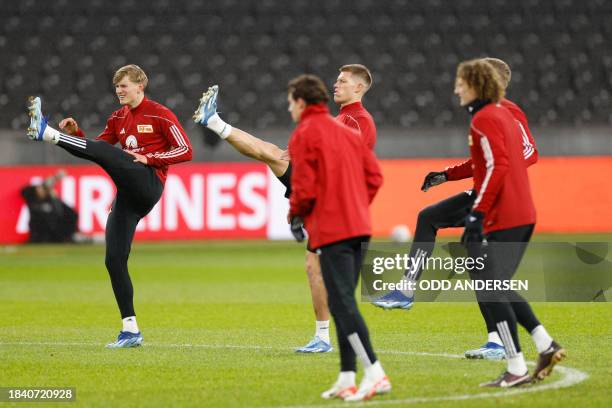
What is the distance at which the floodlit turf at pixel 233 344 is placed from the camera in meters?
7.00

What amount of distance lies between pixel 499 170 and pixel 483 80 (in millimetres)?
609

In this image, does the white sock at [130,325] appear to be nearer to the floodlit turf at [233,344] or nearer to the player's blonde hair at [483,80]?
the floodlit turf at [233,344]

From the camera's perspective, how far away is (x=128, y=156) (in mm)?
9609

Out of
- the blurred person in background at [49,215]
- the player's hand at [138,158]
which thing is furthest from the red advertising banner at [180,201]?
the player's hand at [138,158]

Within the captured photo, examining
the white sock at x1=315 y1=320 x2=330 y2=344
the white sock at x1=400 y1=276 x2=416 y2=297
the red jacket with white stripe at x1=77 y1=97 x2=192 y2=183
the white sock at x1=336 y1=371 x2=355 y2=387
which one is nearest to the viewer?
the white sock at x1=336 y1=371 x2=355 y2=387

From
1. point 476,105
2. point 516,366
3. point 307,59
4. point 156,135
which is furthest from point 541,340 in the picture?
point 307,59

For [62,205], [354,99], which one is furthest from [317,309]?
[62,205]

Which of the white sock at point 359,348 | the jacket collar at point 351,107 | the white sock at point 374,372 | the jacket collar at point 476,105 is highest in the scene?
the jacket collar at point 476,105

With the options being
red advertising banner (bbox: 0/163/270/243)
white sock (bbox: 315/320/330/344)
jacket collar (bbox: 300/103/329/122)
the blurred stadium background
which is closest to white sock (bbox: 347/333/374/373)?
jacket collar (bbox: 300/103/329/122)

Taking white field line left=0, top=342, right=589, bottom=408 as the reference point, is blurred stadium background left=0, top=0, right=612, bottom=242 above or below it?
above

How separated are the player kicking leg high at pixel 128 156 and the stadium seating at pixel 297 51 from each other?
14.3 meters

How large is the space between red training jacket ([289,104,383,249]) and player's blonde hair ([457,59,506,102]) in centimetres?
100

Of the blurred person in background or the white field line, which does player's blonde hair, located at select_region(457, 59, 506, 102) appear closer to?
the white field line

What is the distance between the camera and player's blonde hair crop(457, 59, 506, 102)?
723 centimetres
